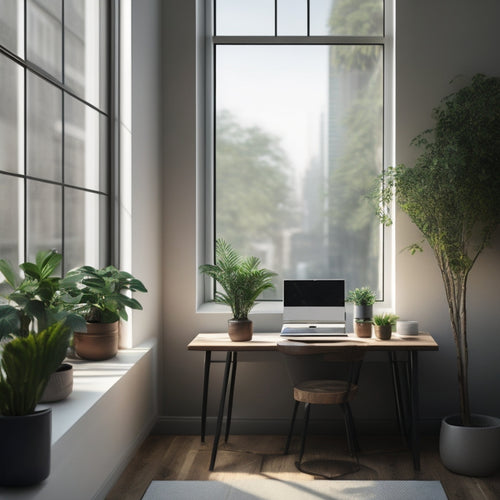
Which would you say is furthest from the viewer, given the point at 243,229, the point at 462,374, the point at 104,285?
the point at 243,229

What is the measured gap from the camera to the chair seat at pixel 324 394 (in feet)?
12.2

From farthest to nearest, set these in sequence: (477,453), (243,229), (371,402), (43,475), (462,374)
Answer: (243,229), (371,402), (462,374), (477,453), (43,475)

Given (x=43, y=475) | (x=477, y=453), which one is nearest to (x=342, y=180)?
(x=477, y=453)

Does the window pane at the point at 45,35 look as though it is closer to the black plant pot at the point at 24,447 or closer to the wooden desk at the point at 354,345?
the black plant pot at the point at 24,447

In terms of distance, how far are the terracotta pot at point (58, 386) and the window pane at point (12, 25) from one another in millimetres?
1425

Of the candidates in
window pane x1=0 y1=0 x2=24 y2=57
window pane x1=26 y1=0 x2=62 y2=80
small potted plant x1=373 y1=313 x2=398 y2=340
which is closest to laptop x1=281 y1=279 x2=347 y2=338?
small potted plant x1=373 y1=313 x2=398 y2=340

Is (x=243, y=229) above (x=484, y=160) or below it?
below

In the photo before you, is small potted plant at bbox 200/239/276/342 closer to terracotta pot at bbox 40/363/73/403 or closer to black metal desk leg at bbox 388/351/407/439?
black metal desk leg at bbox 388/351/407/439

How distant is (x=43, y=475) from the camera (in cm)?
221

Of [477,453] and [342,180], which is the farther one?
[342,180]

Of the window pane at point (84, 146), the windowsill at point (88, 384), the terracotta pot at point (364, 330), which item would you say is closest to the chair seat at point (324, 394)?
the terracotta pot at point (364, 330)

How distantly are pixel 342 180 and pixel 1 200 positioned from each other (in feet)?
8.81

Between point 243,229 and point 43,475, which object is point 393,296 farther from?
point 43,475

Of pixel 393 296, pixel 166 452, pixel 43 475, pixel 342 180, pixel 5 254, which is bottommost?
pixel 166 452
